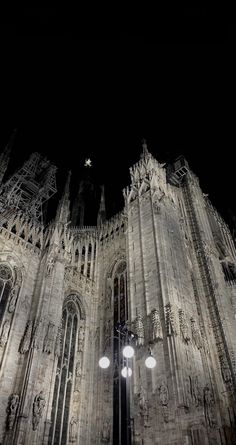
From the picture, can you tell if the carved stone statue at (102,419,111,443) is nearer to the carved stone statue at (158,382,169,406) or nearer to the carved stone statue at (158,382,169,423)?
the carved stone statue at (158,382,169,423)

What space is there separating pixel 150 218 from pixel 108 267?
676 centimetres

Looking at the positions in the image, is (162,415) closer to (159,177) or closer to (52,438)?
(52,438)

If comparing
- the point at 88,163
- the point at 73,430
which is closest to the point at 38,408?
the point at 73,430

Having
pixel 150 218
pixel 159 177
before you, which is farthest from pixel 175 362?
pixel 159 177

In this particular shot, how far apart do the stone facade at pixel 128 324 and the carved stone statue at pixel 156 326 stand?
2.4 inches

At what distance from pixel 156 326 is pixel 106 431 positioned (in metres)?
7.23

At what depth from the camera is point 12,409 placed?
1562 cm

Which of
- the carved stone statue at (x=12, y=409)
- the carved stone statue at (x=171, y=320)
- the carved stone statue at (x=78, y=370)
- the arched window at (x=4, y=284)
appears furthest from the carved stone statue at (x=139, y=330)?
the arched window at (x=4, y=284)

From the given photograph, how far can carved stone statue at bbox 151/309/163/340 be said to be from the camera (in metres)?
17.0

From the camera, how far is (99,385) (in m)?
20.7

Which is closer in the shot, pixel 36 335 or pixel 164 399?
pixel 164 399

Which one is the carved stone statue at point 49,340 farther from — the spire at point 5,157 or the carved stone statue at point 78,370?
the spire at point 5,157

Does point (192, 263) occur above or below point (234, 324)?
above

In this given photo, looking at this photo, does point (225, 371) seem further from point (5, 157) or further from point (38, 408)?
point (5, 157)
